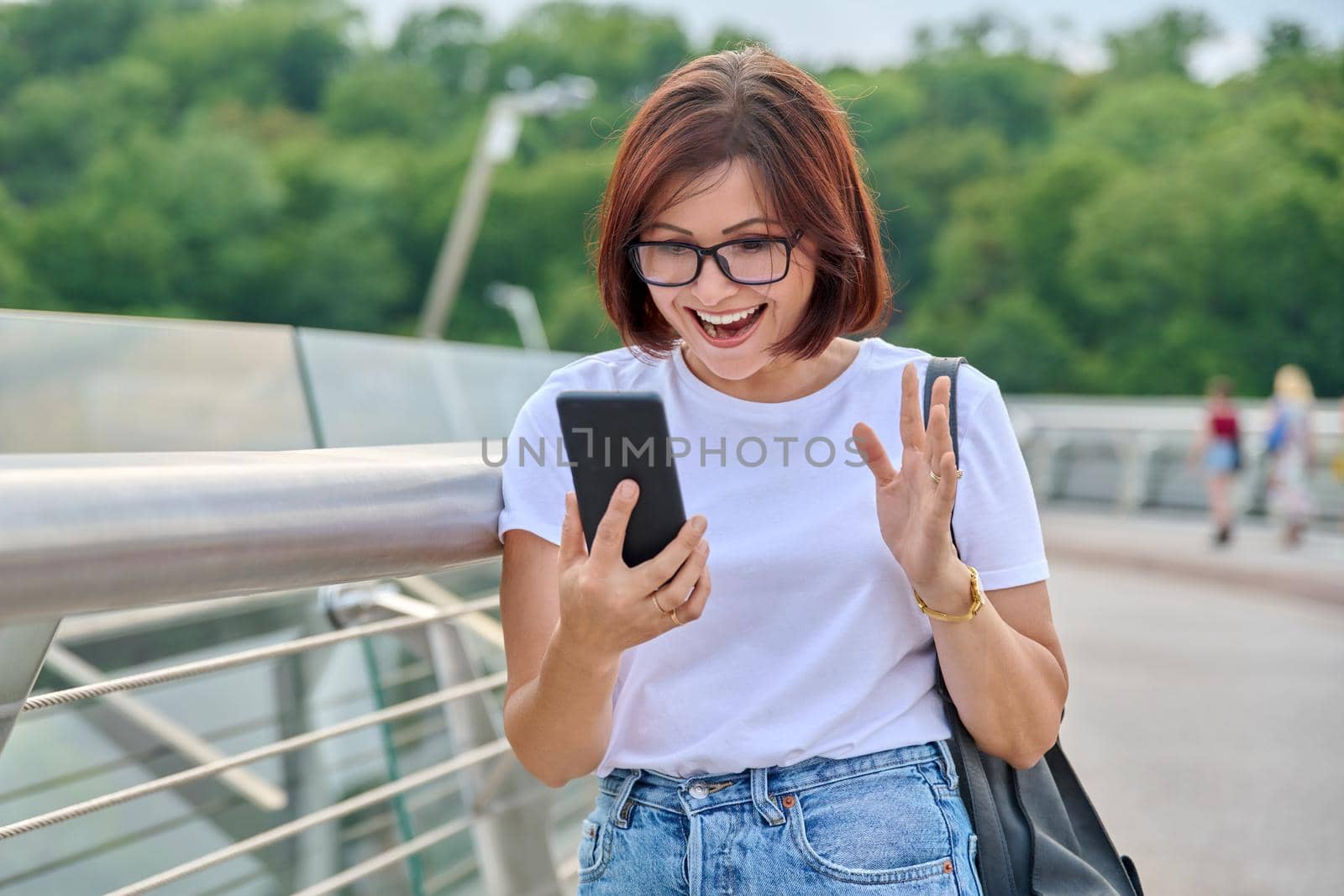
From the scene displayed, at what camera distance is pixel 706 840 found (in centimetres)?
161

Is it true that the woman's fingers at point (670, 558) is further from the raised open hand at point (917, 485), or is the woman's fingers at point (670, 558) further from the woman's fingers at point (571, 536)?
the raised open hand at point (917, 485)

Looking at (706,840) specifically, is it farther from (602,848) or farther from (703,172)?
(703,172)

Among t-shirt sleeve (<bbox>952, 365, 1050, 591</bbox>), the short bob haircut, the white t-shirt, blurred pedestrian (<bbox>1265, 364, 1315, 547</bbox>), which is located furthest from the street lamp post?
t-shirt sleeve (<bbox>952, 365, 1050, 591</bbox>)

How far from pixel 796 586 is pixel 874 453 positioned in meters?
0.25

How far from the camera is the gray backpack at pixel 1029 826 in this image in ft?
5.33

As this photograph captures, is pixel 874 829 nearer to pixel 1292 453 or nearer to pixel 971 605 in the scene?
pixel 971 605

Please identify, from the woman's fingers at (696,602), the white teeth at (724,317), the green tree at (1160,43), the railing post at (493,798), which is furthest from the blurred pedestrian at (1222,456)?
the green tree at (1160,43)

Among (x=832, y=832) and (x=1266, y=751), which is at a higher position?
(x=832, y=832)

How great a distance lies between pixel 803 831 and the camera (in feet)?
5.23

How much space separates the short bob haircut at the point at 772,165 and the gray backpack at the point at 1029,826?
166 millimetres

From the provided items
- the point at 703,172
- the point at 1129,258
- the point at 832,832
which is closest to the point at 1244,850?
the point at 832,832

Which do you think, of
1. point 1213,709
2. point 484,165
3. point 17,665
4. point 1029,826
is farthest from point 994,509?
point 484,165

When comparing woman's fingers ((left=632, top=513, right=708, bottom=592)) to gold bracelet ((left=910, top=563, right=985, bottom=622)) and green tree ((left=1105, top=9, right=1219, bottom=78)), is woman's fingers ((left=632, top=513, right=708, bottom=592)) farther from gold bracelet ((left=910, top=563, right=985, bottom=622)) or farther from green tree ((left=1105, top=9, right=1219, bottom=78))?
green tree ((left=1105, top=9, right=1219, bottom=78))

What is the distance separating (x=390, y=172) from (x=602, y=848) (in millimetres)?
68034
